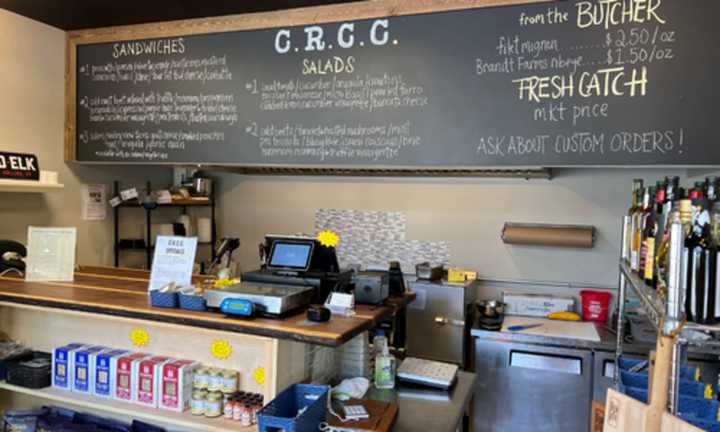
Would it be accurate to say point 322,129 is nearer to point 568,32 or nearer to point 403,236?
point 568,32

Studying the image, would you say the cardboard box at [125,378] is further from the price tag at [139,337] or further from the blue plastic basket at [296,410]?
the blue plastic basket at [296,410]

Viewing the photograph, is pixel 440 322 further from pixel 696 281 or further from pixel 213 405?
pixel 696 281

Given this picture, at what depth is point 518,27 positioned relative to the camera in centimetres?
211

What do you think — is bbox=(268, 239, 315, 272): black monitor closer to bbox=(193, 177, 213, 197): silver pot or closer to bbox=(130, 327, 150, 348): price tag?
bbox=(130, 327, 150, 348): price tag

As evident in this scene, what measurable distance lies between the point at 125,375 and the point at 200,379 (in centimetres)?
32

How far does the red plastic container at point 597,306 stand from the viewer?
3.35 metres

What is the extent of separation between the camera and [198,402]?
1850mm

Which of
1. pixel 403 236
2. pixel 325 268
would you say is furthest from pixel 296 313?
pixel 403 236

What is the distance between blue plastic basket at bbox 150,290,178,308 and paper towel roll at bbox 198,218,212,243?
2259mm

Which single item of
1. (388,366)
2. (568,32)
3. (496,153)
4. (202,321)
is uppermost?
(568,32)

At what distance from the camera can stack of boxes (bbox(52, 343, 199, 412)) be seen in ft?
6.19

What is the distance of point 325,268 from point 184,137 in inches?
46.0

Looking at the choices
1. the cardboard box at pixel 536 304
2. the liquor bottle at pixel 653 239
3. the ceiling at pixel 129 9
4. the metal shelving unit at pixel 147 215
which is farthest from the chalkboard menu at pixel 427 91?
the cardboard box at pixel 536 304

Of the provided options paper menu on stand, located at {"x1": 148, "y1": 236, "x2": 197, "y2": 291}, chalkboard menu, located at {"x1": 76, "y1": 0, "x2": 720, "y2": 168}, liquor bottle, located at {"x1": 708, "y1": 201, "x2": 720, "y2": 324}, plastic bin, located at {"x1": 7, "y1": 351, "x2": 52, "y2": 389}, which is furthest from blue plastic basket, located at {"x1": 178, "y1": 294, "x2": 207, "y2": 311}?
liquor bottle, located at {"x1": 708, "y1": 201, "x2": 720, "y2": 324}
